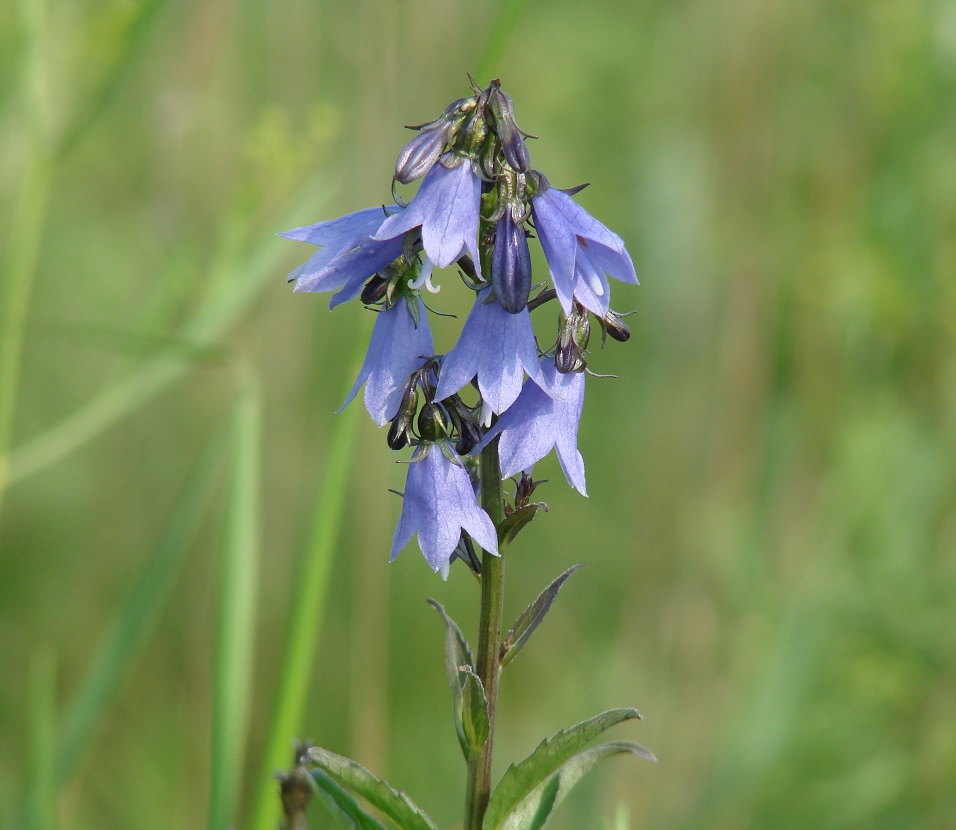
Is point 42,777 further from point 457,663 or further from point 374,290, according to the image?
point 374,290

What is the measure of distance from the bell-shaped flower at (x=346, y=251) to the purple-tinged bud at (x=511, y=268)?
0.19 metres

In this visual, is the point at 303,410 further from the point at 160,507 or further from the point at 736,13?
the point at 736,13

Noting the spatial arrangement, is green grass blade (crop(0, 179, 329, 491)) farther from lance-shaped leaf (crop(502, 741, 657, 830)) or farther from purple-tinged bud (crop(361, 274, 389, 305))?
lance-shaped leaf (crop(502, 741, 657, 830))

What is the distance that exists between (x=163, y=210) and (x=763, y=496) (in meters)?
3.13

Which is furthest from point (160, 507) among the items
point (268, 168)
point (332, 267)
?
point (332, 267)

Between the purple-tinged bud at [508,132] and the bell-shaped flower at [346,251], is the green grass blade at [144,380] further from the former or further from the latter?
the purple-tinged bud at [508,132]

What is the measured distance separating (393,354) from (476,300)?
162 mm

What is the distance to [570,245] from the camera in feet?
4.79

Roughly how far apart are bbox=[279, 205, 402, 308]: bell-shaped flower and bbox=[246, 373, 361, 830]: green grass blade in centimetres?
63

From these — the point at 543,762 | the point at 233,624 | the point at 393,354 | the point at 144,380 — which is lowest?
the point at 543,762

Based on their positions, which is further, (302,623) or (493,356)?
(302,623)

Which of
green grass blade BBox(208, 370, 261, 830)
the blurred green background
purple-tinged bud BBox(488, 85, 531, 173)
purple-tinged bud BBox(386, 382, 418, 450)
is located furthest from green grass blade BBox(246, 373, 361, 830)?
purple-tinged bud BBox(488, 85, 531, 173)

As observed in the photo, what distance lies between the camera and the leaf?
1584 millimetres

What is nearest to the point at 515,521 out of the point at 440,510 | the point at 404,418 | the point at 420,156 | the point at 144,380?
the point at 440,510
